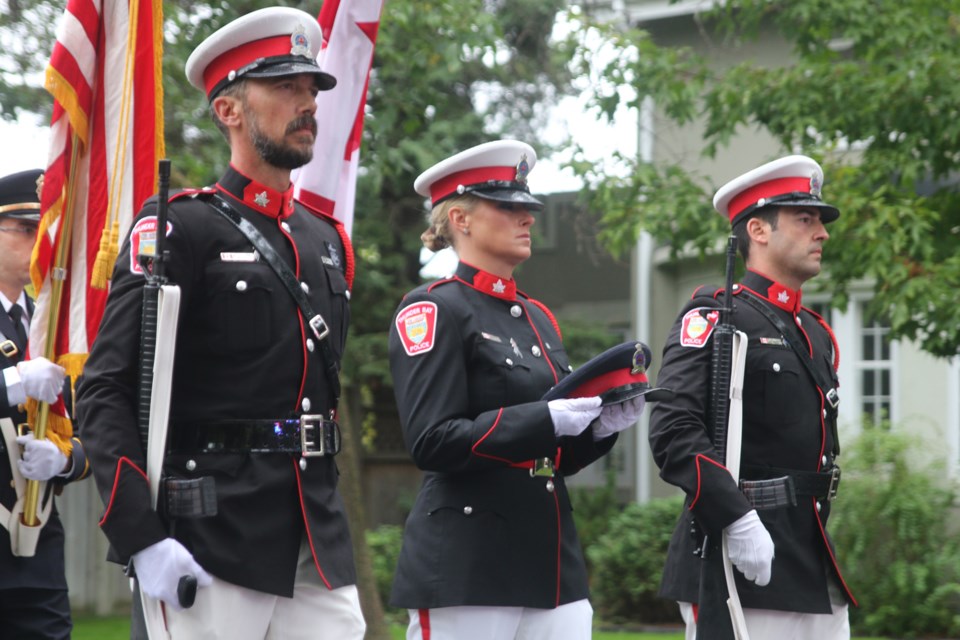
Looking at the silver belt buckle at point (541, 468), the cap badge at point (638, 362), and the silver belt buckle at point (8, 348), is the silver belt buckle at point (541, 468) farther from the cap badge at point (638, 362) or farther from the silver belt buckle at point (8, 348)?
the silver belt buckle at point (8, 348)

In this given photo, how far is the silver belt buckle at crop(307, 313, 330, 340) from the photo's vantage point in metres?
3.80

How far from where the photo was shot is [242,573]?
3.57 m

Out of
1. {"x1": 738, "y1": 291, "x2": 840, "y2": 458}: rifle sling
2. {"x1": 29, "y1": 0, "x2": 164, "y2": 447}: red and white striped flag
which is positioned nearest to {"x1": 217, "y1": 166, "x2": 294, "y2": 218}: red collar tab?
{"x1": 29, "y1": 0, "x2": 164, "y2": 447}: red and white striped flag

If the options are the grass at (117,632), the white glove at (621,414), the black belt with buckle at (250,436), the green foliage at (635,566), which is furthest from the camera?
the green foliage at (635,566)

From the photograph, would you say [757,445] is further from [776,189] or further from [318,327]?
[318,327]

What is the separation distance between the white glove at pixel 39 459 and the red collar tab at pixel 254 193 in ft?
5.33

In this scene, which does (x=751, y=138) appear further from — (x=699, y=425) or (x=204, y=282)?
(x=204, y=282)

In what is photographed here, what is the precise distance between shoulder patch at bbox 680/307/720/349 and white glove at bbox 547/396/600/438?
0.96 m

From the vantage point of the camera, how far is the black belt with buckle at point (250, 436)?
363 cm

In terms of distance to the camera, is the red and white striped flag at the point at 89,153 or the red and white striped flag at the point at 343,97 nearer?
the red and white striped flag at the point at 89,153

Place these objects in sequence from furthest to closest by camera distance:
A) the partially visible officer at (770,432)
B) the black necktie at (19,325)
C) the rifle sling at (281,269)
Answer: the black necktie at (19,325)
the partially visible officer at (770,432)
the rifle sling at (281,269)

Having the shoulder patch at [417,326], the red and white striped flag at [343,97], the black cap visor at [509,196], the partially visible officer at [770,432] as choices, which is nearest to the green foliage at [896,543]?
the partially visible officer at [770,432]

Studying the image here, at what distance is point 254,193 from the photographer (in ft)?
12.8

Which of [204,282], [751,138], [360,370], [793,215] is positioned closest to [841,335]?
[751,138]
